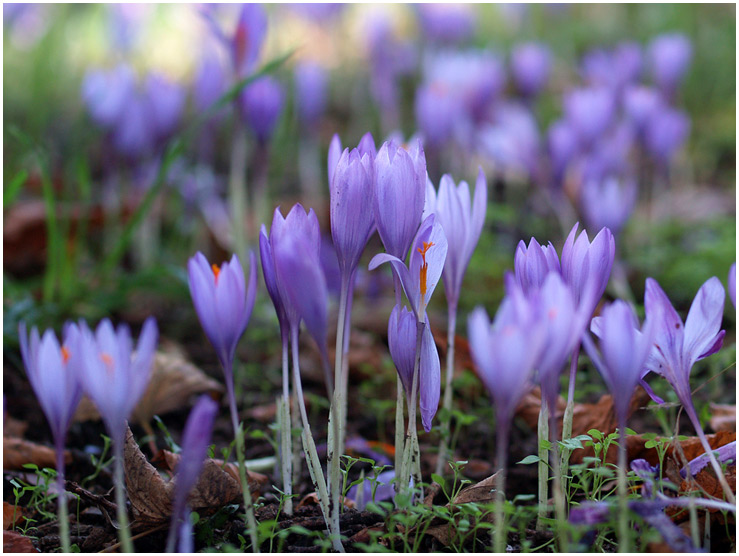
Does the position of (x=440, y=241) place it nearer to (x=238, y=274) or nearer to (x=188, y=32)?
(x=238, y=274)

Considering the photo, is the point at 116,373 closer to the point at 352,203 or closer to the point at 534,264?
the point at 352,203

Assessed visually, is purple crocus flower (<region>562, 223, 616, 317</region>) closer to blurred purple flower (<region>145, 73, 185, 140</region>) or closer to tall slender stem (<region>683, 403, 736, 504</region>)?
tall slender stem (<region>683, 403, 736, 504</region>)

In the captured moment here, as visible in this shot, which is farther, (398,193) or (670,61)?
(670,61)

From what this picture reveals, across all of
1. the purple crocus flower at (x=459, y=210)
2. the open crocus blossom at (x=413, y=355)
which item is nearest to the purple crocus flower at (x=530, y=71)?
the purple crocus flower at (x=459, y=210)

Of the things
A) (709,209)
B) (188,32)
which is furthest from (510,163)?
(188,32)

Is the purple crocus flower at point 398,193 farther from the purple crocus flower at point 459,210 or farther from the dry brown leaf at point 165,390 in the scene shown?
the dry brown leaf at point 165,390

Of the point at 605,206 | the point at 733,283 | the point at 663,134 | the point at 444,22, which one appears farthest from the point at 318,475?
the point at 444,22
